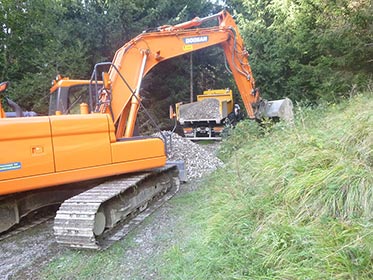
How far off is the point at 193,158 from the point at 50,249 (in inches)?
165

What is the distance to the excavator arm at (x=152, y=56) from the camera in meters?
5.34

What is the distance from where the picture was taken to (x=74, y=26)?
1174 centimetres

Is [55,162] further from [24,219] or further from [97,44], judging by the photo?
[97,44]

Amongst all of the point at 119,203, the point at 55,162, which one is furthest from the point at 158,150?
the point at 55,162

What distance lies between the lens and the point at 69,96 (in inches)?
223

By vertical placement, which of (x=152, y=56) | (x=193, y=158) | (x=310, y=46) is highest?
A: (x=310, y=46)

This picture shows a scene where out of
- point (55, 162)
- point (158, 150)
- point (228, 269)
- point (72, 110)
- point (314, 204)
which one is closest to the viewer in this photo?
point (228, 269)

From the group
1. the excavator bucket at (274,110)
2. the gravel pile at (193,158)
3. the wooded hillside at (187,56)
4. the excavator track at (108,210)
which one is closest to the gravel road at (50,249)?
the excavator track at (108,210)

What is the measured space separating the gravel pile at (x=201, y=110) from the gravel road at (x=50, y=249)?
19.6ft

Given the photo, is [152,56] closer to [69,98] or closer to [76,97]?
[76,97]

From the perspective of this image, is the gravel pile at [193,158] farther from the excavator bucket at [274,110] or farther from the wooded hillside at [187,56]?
the wooded hillside at [187,56]

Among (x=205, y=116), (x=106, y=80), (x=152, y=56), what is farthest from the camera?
(x=205, y=116)

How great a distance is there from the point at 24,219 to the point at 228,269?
316 cm

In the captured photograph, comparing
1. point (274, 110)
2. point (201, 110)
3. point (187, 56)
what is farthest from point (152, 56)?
point (187, 56)
